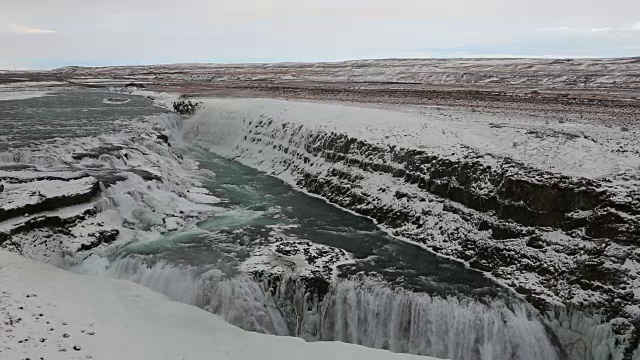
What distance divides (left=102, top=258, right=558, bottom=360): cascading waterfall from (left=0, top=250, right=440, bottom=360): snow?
77 cm

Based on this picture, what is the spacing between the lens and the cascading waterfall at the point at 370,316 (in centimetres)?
1235

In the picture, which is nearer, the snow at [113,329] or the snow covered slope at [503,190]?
the snow at [113,329]

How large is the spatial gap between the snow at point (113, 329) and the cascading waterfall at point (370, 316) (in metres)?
0.77

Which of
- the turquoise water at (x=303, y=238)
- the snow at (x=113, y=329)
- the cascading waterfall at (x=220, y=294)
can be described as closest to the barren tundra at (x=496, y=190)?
the turquoise water at (x=303, y=238)

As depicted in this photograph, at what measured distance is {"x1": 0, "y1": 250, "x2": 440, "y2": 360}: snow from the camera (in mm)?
9516

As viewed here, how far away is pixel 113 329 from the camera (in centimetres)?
1055

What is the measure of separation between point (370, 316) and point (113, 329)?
20.0 feet

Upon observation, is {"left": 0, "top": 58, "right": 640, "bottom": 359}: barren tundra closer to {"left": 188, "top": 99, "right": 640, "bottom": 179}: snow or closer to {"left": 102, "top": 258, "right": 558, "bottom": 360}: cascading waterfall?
{"left": 188, "top": 99, "right": 640, "bottom": 179}: snow

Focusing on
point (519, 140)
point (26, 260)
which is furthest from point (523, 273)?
point (26, 260)

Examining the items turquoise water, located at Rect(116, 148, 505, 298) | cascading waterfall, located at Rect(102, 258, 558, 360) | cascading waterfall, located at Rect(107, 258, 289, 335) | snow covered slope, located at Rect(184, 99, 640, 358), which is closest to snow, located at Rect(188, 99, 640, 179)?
snow covered slope, located at Rect(184, 99, 640, 358)

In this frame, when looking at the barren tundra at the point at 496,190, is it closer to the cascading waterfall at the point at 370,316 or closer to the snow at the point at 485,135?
the snow at the point at 485,135

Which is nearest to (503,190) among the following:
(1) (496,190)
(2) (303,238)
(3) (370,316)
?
(1) (496,190)

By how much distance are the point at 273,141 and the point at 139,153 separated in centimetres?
761

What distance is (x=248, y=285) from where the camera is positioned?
13.4 m
